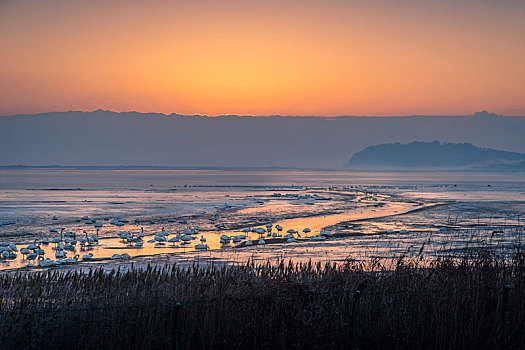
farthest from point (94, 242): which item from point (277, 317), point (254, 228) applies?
point (277, 317)

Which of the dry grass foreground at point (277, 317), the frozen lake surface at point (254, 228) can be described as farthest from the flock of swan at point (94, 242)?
the dry grass foreground at point (277, 317)

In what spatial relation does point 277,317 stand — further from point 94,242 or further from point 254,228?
point 254,228

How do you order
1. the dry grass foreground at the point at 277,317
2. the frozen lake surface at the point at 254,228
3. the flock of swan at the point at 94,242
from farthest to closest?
the frozen lake surface at the point at 254,228 → the flock of swan at the point at 94,242 → the dry grass foreground at the point at 277,317

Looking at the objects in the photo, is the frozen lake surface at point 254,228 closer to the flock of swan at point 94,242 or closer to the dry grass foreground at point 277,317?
the flock of swan at point 94,242

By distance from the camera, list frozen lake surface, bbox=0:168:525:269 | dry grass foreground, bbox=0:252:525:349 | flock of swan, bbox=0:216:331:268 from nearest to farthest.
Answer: dry grass foreground, bbox=0:252:525:349
flock of swan, bbox=0:216:331:268
frozen lake surface, bbox=0:168:525:269

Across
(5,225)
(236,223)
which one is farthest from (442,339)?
(5,225)

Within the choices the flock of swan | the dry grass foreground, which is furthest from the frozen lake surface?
the dry grass foreground

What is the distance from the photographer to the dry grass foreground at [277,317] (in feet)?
28.3

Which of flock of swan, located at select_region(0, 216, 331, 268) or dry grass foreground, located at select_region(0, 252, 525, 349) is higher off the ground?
dry grass foreground, located at select_region(0, 252, 525, 349)

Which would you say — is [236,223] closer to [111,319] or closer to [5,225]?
[5,225]

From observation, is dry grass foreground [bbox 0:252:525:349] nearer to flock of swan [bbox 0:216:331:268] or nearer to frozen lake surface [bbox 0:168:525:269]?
frozen lake surface [bbox 0:168:525:269]

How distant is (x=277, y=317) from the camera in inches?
357

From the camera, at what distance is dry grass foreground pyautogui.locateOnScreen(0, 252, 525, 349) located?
8.63 metres

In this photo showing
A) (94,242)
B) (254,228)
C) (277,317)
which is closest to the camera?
(277,317)
